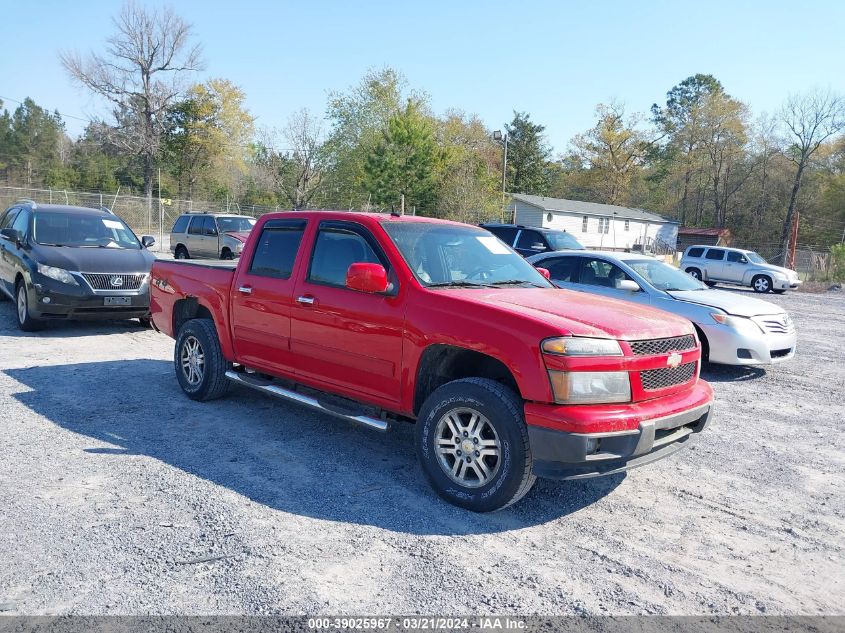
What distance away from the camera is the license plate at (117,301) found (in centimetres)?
918

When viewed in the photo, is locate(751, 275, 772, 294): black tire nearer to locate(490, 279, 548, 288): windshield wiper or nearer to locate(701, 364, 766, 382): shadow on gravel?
locate(701, 364, 766, 382): shadow on gravel

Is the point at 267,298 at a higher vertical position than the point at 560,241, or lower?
lower

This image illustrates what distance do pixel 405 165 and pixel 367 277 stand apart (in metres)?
39.8

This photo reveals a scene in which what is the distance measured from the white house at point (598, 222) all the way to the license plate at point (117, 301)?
4026 cm

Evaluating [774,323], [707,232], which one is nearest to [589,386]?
[774,323]

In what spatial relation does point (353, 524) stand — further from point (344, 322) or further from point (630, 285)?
point (630, 285)

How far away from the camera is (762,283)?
80.0 ft

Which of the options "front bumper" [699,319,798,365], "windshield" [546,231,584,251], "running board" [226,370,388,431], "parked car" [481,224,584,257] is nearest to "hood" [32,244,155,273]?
"running board" [226,370,388,431]

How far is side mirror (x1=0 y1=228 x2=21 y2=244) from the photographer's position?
9727 mm

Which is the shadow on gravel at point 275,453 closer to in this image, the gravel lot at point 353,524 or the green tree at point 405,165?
the gravel lot at point 353,524

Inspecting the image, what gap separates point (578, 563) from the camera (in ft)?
11.3

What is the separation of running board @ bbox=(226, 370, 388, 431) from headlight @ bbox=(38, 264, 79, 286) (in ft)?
15.1

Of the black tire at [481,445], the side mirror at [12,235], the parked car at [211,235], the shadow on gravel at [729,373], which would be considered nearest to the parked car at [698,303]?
the shadow on gravel at [729,373]

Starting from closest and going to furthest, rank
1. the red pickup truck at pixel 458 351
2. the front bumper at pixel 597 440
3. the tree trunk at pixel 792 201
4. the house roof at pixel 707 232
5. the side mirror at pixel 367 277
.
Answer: the front bumper at pixel 597 440, the red pickup truck at pixel 458 351, the side mirror at pixel 367 277, the tree trunk at pixel 792 201, the house roof at pixel 707 232
